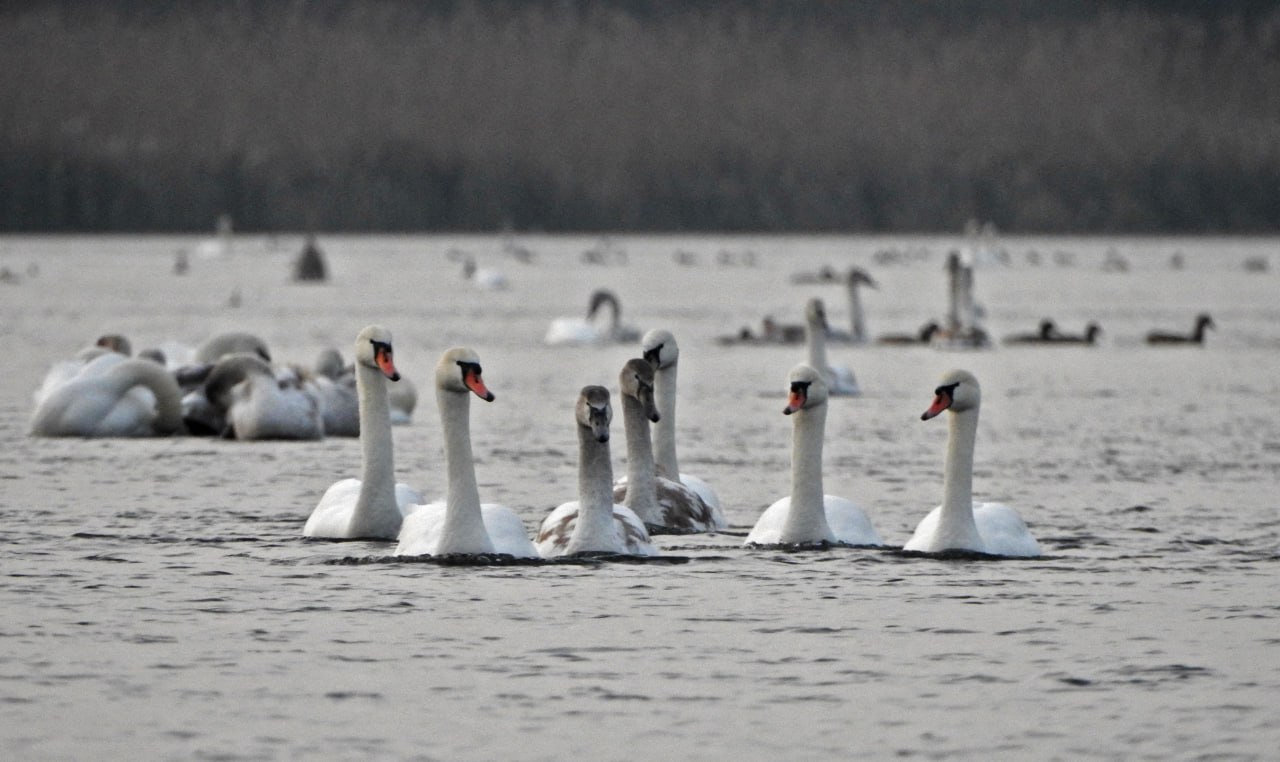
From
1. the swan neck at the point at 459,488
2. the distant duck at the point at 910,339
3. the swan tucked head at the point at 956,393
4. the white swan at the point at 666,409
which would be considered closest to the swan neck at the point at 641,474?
the white swan at the point at 666,409

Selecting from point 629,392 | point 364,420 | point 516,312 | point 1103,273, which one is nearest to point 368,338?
point 364,420

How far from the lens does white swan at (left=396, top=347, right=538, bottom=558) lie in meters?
14.3

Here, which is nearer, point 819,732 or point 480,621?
point 819,732

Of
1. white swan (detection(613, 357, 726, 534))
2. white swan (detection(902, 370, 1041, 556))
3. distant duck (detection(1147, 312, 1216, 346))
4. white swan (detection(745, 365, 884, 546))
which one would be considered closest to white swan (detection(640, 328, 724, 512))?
white swan (detection(613, 357, 726, 534))

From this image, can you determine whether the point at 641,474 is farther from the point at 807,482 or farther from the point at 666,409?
the point at 666,409

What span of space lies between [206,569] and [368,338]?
180 centimetres

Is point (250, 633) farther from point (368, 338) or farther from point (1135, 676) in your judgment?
point (1135, 676)

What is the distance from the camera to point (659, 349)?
1784 cm

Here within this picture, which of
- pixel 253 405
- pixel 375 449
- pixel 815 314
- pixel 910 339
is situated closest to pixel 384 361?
pixel 375 449

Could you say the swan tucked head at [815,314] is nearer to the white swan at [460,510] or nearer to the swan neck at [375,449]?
the swan neck at [375,449]

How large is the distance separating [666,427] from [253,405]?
21.2 ft

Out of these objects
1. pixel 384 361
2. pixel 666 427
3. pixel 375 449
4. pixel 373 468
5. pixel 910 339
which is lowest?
pixel 373 468

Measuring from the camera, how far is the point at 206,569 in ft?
49.4

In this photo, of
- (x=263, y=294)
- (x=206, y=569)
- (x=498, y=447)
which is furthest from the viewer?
(x=263, y=294)
